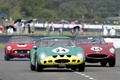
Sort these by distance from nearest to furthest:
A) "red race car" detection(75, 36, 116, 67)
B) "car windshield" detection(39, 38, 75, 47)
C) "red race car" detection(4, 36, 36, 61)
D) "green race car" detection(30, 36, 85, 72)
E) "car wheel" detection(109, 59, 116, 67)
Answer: "green race car" detection(30, 36, 85, 72), "car windshield" detection(39, 38, 75, 47), "red race car" detection(75, 36, 116, 67), "car wheel" detection(109, 59, 116, 67), "red race car" detection(4, 36, 36, 61)

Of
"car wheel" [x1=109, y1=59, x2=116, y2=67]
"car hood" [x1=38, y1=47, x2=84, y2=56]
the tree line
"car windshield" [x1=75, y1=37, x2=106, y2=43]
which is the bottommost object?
"car wheel" [x1=109, y1=59, x2=116, y2=67]

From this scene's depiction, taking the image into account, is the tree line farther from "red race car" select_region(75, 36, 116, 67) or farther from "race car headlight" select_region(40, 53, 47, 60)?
"race car headlight" select_region(40, 53, 47, 60)

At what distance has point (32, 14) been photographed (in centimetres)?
11688

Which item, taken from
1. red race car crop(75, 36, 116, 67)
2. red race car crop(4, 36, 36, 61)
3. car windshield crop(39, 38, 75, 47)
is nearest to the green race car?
car windshield crop(39, 38, 75, 47)

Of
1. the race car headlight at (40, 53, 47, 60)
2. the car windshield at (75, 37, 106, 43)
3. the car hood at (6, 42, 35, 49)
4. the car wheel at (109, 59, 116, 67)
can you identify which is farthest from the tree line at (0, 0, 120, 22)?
the race car headlight at (40, 53, 47, 60)

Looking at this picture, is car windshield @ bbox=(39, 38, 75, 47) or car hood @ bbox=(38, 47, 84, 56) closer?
car hood @ bbox=(38, 47, 84, 56)

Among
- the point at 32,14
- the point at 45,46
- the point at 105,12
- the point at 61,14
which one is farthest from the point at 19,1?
the point at 45,46

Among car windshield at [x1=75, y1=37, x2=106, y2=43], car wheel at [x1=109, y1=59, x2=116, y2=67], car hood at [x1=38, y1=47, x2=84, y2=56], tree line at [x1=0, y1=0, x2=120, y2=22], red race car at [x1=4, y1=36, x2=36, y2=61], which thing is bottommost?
car wheel at [x1=109, y1=59, x2=116, y2=67]

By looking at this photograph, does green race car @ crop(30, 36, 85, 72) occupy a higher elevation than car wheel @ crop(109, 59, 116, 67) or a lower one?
higher

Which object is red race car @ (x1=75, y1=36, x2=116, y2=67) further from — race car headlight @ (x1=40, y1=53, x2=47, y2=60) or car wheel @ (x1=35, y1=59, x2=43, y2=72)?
race car headlight @ (x1=40, y1=53, x2=47, y2=60)

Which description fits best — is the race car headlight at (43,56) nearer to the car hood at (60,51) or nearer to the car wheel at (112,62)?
the car hood at (60,51)

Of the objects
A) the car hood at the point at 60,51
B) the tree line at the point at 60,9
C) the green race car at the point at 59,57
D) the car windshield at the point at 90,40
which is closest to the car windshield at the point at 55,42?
the green race car at the point at 59,57

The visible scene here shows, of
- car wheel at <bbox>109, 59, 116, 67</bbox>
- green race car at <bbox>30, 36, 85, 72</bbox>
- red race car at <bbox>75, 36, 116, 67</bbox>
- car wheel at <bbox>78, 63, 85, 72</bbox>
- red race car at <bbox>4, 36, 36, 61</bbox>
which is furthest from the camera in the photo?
red race car at <bbox>4, 36, 36, 61</bbox>

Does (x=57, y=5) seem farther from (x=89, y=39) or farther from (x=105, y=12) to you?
(x=89, y=39)
